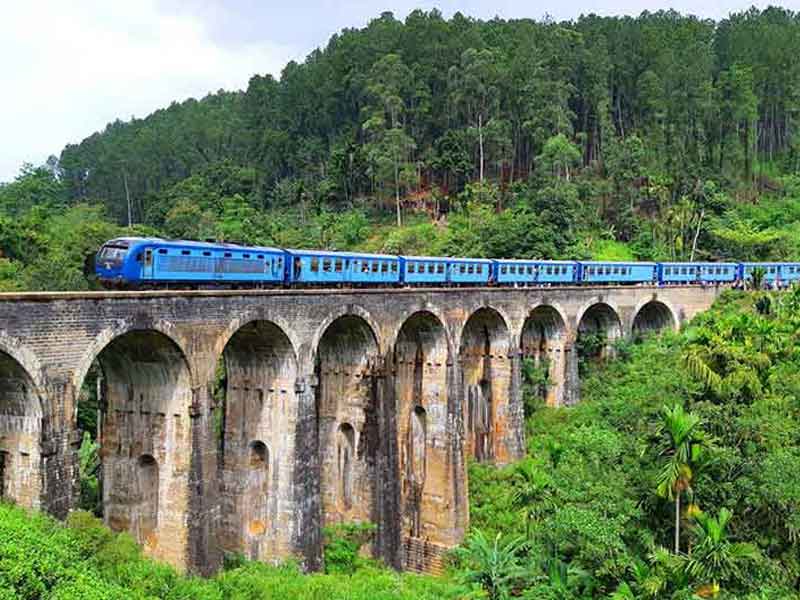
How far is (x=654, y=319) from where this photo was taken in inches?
1826

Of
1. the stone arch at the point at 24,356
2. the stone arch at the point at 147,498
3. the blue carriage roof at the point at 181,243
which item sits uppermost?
the blue carriage roof at the point at 181,243

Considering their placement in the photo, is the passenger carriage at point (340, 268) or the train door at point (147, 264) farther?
the passenger carriage at point (340, 268)

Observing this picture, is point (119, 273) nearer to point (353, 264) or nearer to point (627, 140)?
point (353, 264)

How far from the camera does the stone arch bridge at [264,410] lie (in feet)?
50.5

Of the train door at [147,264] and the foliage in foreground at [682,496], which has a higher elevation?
the train door at [147,264]

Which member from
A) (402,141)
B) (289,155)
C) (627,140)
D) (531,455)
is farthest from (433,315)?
(289,155)

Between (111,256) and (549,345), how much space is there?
80.4 feet

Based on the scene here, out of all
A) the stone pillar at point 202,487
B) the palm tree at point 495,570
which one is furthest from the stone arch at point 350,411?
the stone pillar at point 202,487

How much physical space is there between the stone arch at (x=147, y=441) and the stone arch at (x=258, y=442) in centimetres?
354

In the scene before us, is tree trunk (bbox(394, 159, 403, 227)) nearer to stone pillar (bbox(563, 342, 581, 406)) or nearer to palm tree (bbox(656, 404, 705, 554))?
stone pillar (bbox(563, 342, 581, 406))

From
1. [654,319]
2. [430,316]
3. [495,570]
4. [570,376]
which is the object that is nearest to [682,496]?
[495,570]

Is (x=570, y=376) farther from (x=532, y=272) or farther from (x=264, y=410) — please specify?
(x=264, y=410)

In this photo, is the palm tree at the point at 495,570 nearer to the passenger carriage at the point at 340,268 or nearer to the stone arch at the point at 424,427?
the stone arch at the point at 424,427

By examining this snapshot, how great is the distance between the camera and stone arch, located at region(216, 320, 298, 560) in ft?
73.4
